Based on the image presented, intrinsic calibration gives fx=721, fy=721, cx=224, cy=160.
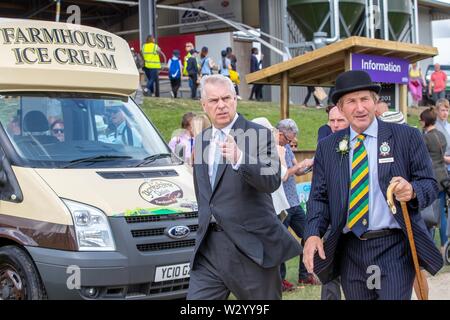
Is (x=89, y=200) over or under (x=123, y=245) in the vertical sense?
over

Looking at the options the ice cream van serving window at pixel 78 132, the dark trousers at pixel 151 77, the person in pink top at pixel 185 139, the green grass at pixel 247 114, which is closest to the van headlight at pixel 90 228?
the ice cream van serving window at pixel 78 132

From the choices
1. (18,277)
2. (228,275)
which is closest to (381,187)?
(228,275)

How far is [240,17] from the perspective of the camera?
30.4 meters

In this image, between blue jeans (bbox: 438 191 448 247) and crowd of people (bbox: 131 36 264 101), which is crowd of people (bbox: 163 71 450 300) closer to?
blue jeans (bbox: 438 191 448 247)

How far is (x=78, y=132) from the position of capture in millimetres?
7168

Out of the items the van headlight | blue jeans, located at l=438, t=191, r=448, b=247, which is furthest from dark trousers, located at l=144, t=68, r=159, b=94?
the van headlight

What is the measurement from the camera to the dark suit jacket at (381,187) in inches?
161

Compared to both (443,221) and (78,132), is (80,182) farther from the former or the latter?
(443,221)

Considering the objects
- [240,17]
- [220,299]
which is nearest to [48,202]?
[220,299]

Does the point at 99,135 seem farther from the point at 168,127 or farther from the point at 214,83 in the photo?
the point at 168,127

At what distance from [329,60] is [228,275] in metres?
6.54

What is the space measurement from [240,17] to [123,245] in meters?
25.2

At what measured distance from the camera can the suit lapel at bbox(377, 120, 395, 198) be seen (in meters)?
4.14

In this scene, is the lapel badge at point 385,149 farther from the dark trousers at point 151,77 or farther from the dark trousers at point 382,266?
the dark trousers at point 151,77
